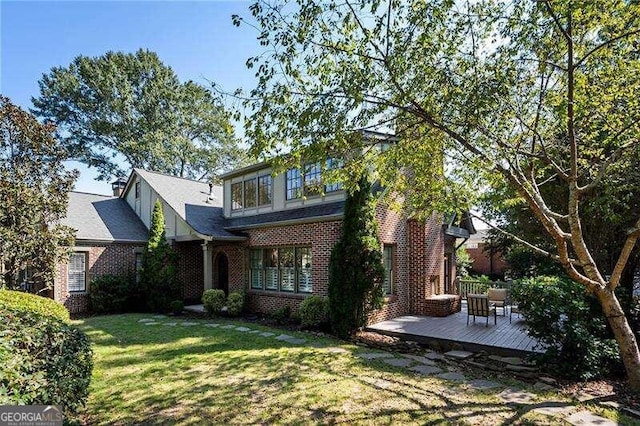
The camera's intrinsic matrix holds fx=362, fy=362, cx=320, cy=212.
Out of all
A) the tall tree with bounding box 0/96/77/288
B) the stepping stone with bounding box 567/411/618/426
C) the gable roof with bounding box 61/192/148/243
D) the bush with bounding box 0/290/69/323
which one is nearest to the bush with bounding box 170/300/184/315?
the gable roof with bounding box 61/192/148/243

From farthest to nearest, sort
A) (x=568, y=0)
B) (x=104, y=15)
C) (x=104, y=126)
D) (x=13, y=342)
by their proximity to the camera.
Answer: (x=104, y=126)
(x=104, y=15)
(x=568, y=0)
(x=13, y=342)

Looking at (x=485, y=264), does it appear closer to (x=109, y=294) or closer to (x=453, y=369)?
(x=453, y=369)

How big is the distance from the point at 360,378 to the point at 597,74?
6311 millimetres

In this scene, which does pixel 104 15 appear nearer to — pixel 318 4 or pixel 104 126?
pixel 318 4

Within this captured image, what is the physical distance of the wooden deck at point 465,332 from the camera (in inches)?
314

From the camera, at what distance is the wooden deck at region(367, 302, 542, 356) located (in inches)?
314

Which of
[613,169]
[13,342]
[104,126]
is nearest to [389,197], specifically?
[613,169]

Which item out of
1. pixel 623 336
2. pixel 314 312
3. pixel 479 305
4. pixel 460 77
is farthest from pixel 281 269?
pixel 623 336

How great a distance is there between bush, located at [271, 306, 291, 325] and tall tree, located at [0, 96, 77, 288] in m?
7.14

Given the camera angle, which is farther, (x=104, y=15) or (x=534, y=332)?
(x=104, y=15)

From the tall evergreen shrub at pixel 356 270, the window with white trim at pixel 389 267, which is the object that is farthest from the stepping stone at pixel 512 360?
the window with white trim at pixel 389 267

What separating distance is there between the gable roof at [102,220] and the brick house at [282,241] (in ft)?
2.98

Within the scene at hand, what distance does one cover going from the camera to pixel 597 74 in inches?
226

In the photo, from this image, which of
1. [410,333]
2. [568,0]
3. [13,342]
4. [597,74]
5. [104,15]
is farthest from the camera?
[410,333]
